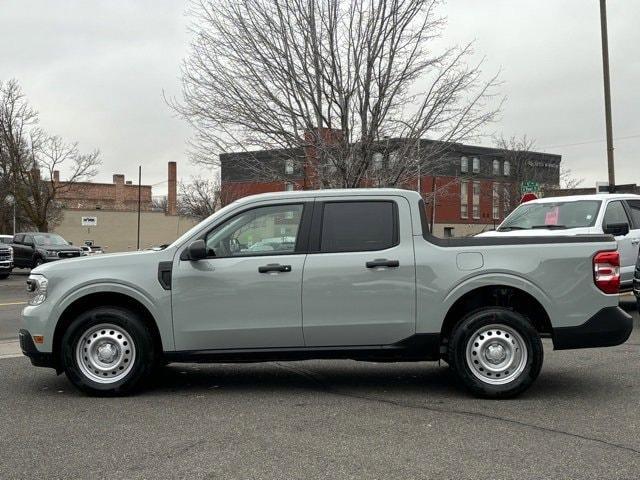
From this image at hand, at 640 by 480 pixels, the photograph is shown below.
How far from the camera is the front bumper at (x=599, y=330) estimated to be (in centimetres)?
568

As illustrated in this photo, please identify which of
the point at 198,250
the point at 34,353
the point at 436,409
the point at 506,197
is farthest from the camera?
the point at 506,197

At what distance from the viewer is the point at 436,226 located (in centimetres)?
6675

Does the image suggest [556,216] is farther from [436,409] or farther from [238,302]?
[238,302]

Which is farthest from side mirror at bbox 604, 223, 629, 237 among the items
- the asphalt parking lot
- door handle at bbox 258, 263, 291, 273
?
door handle at bbox 258, 263, 291, 273

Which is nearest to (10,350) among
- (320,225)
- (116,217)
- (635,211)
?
(320,225)

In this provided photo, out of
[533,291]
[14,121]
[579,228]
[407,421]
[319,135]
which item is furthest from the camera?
[14,121]

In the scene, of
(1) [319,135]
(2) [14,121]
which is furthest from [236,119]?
(2) [14,121]

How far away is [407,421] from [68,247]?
79.9 ft

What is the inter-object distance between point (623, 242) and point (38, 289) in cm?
911

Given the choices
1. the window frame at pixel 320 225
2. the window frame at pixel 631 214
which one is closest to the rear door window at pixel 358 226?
the window frame at pixel 320 225

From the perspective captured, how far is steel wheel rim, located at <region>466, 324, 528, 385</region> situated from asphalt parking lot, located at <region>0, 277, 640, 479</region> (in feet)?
0.83

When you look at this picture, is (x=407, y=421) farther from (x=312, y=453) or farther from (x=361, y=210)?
(x=361, y=210)

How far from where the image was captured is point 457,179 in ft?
61.8

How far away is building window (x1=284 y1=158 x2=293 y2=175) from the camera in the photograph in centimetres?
1773
